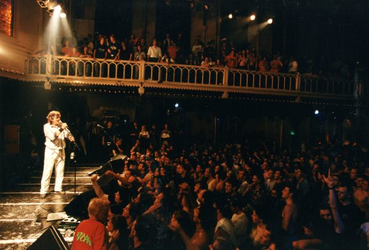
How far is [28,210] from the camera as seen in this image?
7.37 m

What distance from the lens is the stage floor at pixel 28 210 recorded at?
5.84 meters

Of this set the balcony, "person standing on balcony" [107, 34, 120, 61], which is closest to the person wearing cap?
the balcony

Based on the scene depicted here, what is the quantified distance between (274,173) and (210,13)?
46.1 feet

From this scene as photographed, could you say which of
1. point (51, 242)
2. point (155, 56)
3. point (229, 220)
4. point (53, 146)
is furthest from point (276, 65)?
point (51, 242)

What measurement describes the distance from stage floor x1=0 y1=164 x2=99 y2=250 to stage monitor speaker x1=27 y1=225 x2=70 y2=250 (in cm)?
183

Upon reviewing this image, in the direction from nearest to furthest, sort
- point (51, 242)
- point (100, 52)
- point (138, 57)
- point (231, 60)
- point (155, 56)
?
1. point (51, 242)
2. point (100, 52)
3. point (138, 57)
4. point (155, 56)
5. point (231, 60)

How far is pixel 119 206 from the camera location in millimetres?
5691

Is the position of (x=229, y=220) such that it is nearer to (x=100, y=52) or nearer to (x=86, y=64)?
(x=86, y=64)

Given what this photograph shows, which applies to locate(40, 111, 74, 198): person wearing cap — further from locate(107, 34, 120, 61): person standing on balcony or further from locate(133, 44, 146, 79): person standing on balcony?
locate(107, 34, 120, 61): person standing on balcony

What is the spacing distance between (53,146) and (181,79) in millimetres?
7541

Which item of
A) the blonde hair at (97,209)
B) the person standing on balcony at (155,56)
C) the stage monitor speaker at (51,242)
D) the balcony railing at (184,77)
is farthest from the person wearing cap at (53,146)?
the person standing on balcony at (155,56)

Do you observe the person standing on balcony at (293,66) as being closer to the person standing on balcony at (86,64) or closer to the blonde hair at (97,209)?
the person standing on balcony at (86,64)

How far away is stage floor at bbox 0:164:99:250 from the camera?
584 centimetres

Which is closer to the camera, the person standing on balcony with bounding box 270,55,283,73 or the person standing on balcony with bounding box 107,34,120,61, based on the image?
the person standing on balcony with bounding box 107,34,120,61
